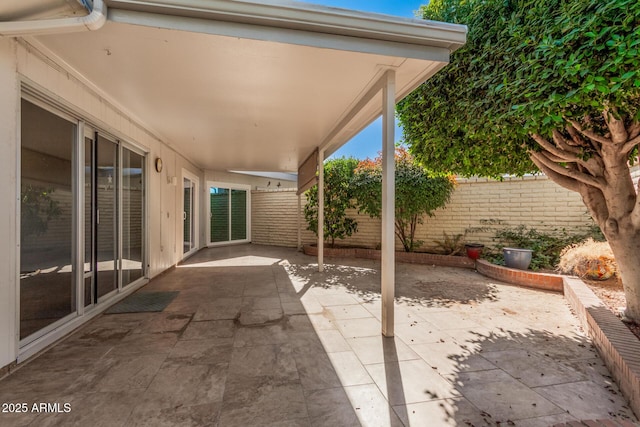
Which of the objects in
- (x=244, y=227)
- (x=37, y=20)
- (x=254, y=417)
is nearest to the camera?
(x=254, y=417)

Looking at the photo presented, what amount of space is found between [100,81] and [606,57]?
424 centimetres

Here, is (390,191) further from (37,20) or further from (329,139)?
(37,20)

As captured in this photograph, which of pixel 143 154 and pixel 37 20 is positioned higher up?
pixel 37 20

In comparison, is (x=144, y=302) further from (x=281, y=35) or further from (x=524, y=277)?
(x=524, y=277)

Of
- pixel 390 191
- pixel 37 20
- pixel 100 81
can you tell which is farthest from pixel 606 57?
pixel 100 81

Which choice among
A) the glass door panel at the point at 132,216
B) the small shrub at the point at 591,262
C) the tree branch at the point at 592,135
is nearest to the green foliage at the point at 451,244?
the small shrub at the point at 591,262

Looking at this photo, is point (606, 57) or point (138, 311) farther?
point (138, 311)

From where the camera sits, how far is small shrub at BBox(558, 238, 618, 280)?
3971mm

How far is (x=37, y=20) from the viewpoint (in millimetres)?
1814

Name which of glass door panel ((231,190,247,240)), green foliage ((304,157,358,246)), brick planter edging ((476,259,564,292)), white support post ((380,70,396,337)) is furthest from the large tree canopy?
glass door panel ((231,190,247,240))

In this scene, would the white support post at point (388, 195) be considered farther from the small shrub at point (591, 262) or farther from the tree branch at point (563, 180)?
the small shrub at point (591, 262)

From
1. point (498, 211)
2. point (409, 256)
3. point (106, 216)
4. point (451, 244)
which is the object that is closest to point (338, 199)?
point (409, 256)

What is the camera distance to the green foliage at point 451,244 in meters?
6.21

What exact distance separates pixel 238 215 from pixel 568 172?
28.5ft
